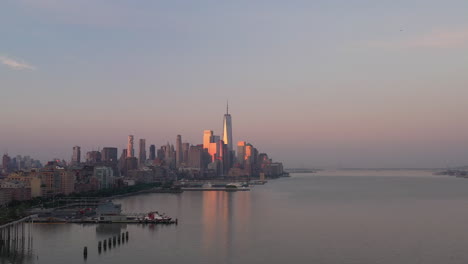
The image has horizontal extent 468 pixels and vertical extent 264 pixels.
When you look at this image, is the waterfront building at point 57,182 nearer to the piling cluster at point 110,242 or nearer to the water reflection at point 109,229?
the water reflection at point 109,229

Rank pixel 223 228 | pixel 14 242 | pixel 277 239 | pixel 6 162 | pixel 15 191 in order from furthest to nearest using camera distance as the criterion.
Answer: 1. pixel 6 162
2. pixel 15 191
3. pixel 223 228
4. pixel 277 239
5. pixel 14 242

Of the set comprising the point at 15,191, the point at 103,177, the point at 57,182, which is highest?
the point at 103,177

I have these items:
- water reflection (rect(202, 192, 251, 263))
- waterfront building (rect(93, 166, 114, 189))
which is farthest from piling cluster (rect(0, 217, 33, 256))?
waterfront building (rect(93, 166, 114, 189))

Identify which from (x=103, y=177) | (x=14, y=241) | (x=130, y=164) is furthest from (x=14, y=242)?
(x=130, y=164)

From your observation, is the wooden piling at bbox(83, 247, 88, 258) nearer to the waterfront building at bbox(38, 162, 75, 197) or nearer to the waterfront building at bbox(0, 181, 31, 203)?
the waterfront building at bbox(0, 181, 31, 203)

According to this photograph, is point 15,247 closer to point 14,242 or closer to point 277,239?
point 14,242

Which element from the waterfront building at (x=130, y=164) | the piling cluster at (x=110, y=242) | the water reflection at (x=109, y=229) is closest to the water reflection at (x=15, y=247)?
the piling cluster at (x=110, y=242)

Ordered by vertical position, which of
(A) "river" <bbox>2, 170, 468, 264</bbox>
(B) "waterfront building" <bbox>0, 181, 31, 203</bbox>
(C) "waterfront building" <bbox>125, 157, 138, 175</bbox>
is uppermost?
(C) "waterfront building" <bbox>125, 157, 138, 175</bbox>

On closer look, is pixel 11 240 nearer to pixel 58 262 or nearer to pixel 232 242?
pixel 58 262

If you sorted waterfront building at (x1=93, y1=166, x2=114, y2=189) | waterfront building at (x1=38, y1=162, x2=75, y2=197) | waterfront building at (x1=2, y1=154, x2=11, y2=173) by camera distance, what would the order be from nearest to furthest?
waterfront building at (x1=38, y1=162, x2=75, y2=197)
waterfront building at (x1=93, y1=166, x2=114, y2=189)
waterfront building at (x1=2, y1=154, x2=11, y2=173)

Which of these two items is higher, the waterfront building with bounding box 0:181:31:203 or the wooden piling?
the waterfront building with bounding box 0:181:31:203

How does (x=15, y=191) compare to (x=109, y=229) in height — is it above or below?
above

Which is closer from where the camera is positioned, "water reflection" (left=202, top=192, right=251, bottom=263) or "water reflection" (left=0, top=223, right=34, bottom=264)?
"water reflection" (left=0, top=223, right=34, bottom=264)
